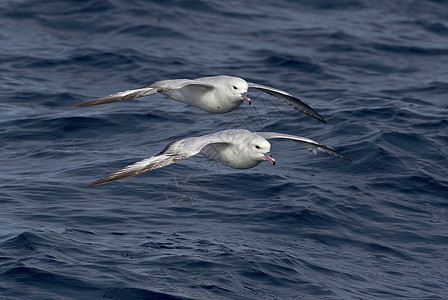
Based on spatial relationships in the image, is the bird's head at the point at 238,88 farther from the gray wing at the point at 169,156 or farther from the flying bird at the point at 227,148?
the gray wing at the point at 169,156

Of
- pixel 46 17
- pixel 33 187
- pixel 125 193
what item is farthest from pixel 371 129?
pixel 46 17

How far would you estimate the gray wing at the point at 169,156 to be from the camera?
38.7 feet

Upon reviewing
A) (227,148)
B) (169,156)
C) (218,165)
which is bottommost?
(218,165)

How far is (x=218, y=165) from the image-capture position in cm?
1855

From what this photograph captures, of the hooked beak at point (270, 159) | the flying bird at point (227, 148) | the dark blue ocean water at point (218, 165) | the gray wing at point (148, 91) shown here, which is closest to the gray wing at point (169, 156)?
the flying bird at point (227, 148)

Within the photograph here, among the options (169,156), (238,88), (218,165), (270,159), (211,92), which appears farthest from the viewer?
(218,165)

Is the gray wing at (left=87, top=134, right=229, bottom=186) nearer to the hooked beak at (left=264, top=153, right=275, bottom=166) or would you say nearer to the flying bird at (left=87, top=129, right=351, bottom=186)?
the flying bird at (left=87, top=129, right=351, bottom=186)

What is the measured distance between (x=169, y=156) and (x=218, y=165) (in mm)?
6190

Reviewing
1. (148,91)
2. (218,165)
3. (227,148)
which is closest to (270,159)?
(227,148)

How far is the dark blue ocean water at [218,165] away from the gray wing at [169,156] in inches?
75.7

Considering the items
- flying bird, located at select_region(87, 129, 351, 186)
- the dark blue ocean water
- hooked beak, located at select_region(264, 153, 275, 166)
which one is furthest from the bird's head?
the dark blue ocean water

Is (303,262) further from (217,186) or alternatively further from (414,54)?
(414,54)

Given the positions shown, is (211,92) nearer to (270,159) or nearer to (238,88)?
(238,88)

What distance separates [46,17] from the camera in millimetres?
28875
